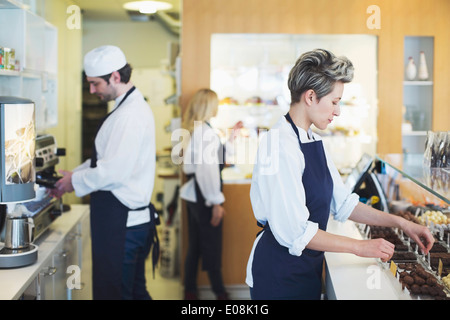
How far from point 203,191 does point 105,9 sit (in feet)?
15.4

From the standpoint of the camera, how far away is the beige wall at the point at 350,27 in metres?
4.70

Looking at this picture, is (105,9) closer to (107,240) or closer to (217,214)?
(217,214)

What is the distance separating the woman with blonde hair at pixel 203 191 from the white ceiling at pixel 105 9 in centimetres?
329

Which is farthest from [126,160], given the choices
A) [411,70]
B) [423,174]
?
[411,70]

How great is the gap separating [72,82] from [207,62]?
3394 millimetres

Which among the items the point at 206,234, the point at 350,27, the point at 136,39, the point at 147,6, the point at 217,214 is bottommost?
the point at 206,234

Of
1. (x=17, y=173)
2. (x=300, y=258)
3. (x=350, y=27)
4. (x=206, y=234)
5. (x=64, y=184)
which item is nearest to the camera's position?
(x=300, y=258)

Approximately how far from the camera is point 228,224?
4.76 metres

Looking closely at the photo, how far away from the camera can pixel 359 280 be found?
2174 millimetres

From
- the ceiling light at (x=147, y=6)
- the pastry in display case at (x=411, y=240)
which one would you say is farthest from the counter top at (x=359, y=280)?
the ceiling light at (x=147, y=6)

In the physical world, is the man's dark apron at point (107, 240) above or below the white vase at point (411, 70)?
below

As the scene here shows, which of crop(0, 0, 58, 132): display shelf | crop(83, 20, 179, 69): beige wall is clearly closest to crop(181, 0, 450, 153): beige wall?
crop(0, 0, 58, 132): display shelf

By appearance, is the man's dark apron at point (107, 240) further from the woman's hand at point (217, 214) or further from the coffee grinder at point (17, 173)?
the woman's hand at point (217, 214)

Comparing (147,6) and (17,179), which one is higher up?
(147,6)
